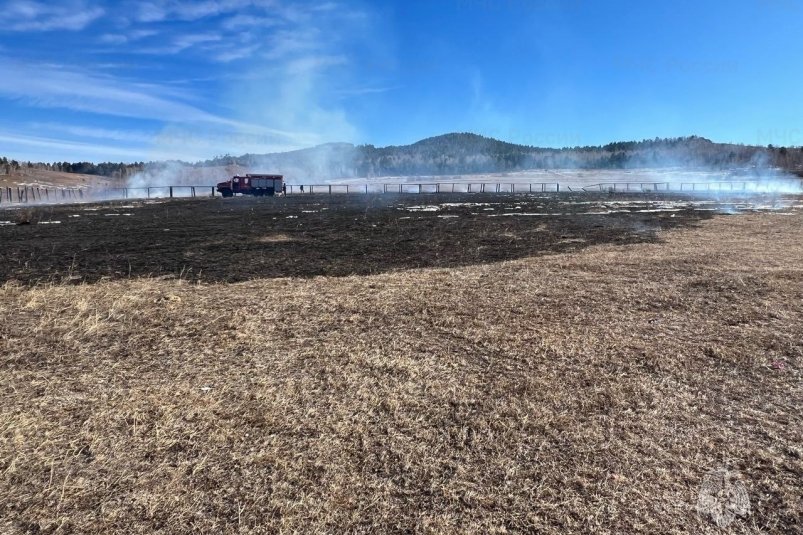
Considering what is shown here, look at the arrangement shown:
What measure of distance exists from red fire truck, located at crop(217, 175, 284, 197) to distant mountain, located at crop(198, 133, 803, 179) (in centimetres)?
9335

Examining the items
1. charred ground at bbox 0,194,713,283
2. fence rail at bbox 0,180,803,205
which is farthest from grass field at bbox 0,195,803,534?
fence rail at bbox 0,180,803,205

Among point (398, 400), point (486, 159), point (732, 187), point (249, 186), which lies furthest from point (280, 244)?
point (486, 159)

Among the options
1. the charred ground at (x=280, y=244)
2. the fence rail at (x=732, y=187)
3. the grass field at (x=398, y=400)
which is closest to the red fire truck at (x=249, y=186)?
the charred ground at (x=280, y=244)

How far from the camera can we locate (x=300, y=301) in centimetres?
678

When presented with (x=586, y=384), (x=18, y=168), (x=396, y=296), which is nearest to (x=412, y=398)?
(x=586, y=384)

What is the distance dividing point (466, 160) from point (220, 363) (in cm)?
16987

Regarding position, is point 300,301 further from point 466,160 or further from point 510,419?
point 466,160

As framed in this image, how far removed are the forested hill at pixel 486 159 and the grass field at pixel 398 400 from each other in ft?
438

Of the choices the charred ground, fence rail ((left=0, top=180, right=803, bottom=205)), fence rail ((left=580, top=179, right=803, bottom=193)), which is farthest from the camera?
fence rail ((left=580, top=179, right=803, bottom=193))

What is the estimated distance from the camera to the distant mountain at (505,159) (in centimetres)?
13488

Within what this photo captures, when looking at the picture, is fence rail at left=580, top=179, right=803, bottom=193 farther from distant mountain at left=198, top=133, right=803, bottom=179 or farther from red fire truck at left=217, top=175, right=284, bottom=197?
distant mountain at left=198, top=133, right=803, bottom=179

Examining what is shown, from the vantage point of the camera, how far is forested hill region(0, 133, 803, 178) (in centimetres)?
13128

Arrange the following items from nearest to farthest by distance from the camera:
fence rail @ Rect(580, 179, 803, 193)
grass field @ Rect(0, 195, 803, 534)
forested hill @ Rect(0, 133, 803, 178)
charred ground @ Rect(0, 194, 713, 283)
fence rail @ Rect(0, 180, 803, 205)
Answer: grass field @ Rect(0, 195, 803, 534)
charred ground @ Rect(0, 194, 713, 283)
fence rail @ Rect(0, 180, 803, 205)
fence rail @ Rect(580, 179, 803, 193)
forested hill @ Rect(0, 133, 803, 178)

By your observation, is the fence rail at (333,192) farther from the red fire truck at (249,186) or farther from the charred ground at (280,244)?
the charred ground at (280,244)
